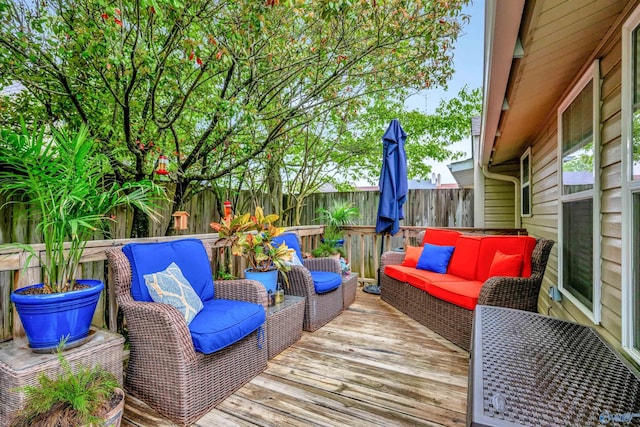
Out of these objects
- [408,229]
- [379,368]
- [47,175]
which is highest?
[47,175]

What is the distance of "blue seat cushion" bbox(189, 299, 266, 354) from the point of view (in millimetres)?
1976

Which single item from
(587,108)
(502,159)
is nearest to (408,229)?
(502,159)

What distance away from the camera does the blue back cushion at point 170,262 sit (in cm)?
220

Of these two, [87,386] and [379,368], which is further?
[379,368]

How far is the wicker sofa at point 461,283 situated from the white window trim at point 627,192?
1.11 m

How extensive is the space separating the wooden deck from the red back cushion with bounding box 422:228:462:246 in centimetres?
124

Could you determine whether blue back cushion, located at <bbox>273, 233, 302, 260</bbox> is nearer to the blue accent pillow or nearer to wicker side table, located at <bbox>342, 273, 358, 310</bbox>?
wicker side table, located at <bbox>342, 273, 358, 310</bbox>

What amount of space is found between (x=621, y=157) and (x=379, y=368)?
2061 millimetres

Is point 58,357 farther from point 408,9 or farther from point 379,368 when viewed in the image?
point 408,9

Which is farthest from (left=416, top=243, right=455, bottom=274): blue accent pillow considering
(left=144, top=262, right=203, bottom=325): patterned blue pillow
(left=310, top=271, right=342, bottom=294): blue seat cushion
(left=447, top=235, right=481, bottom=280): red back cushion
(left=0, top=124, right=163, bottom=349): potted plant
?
(left=0, top=124, right=163, bottom=349): potted plant

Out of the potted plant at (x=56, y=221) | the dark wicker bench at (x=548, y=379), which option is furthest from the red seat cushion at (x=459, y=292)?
the potted plant at (x=56, y=221)

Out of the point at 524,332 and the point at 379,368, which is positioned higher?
the point at 524,332

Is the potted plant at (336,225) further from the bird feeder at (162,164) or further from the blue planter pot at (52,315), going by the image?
the blue planter pot at (52,315)

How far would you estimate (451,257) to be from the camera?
12.9 feet
